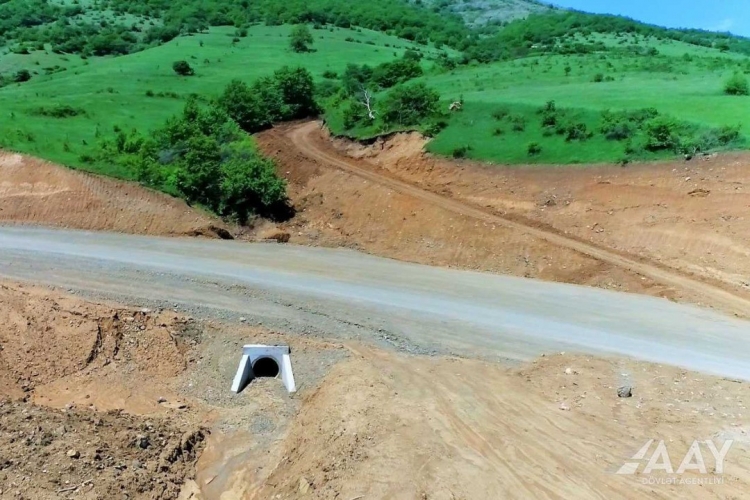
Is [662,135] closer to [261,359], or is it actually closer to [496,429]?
[496,429]

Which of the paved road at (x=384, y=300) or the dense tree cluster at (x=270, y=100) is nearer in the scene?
the paved road at (x=384, y=300)

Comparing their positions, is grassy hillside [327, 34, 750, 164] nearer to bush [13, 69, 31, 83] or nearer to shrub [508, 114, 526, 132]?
shrub [508, 114, 526, 132]

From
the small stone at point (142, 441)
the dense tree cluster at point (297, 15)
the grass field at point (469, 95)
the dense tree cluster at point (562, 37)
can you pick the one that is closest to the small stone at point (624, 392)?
the small stone at point (142, 441)

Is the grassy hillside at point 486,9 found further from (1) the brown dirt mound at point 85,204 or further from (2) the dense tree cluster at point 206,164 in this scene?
(1) the brown dirt mound at point 85,204

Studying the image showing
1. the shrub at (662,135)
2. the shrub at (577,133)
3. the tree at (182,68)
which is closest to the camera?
the shrub at (662,135)

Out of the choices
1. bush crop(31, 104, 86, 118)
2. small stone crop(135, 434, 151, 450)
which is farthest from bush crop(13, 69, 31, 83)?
small stone crop(135, 434, 151, 450)

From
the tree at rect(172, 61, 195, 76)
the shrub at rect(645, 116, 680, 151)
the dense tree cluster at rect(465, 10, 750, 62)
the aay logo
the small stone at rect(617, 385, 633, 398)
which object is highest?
the dense tree cluster at rect(465, 10, 750, 62)

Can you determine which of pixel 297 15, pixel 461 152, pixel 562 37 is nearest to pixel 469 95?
pixel 461 152
